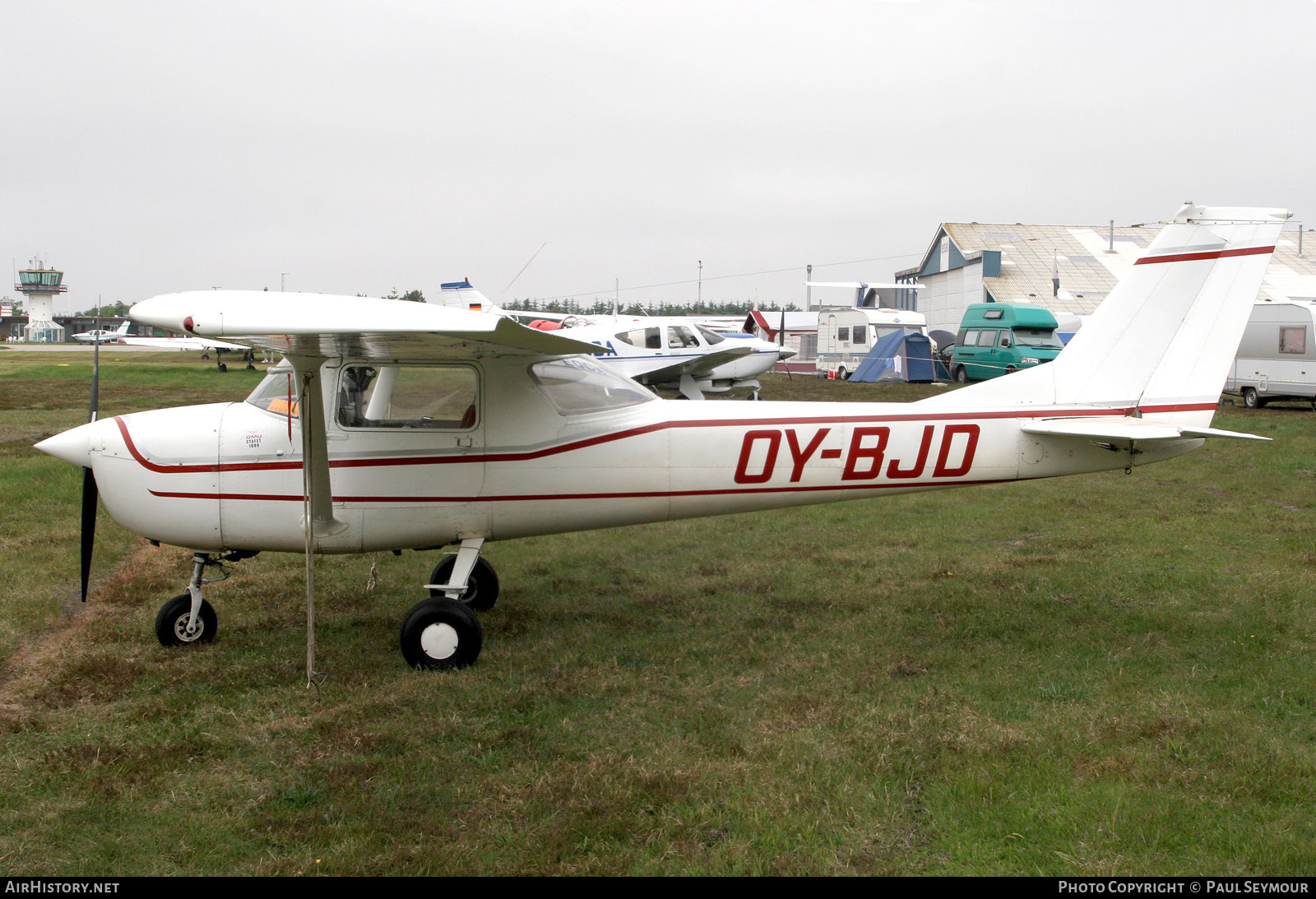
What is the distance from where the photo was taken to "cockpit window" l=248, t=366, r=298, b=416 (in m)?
5.86

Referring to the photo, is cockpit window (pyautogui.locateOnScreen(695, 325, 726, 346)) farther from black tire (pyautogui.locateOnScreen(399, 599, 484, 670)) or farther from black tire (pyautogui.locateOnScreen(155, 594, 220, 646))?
black tire (pyautogui.locateOnScreen(399, 599, 484, 670))

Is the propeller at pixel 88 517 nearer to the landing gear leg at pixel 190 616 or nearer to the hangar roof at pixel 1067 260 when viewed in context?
the landing gear leg at pixel 190 616

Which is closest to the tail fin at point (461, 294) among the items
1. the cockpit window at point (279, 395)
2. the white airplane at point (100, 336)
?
the white airplane at point (100, 336)

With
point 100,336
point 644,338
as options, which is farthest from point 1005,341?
point 100,336

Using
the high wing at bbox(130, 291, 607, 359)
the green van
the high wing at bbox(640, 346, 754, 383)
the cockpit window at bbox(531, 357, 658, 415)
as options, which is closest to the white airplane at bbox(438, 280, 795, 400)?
the high wing at bbox(640, 346, 754, 383)

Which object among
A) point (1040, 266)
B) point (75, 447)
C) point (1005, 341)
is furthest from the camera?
point (1040, 266)

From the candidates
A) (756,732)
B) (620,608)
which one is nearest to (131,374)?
(620,608)

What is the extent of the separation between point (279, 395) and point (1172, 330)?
5.78 metres

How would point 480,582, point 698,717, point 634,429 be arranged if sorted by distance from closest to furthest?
point 698,717 → point 634,429 → point 480,582

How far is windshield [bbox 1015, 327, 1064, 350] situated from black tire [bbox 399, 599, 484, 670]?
2566 centimetres

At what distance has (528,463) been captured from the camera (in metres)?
6.02

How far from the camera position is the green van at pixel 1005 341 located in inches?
1092

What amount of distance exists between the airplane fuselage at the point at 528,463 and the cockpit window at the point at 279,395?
3 centimetres

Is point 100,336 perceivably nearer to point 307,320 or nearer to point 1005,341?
point 307,320
